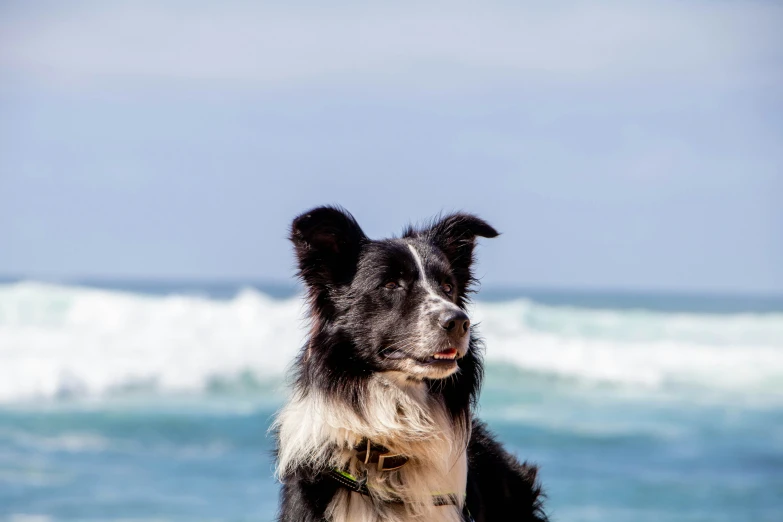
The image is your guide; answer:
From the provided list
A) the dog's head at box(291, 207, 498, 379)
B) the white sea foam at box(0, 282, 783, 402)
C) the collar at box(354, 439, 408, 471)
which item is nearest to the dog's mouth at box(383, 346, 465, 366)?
the dog's head at box(291, 207, 498, 379)

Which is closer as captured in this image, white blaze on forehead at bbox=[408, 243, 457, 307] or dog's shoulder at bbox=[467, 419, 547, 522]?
white blaze on forehead at bbox=[408, 243, 457, 307]

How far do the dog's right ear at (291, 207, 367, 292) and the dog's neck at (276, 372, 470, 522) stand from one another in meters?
0.52

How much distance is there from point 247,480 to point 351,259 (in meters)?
8.02

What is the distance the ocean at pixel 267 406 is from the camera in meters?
11.1

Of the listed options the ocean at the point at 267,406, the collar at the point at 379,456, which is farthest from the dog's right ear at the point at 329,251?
the collar at the point at 379,456

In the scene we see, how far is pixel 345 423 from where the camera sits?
4066 millimetres

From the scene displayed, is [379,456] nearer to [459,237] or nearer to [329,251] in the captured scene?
[329,251]

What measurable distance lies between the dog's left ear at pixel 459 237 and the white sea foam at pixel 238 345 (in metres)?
12.2

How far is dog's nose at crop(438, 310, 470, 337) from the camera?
403 centimetres

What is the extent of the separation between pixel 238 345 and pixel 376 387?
1671 centimetres

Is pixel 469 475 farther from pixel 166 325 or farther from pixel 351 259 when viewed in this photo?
pixel 166 325

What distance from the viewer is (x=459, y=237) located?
4715 mm

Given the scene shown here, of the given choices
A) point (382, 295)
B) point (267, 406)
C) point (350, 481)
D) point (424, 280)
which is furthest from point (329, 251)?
point (267, 406)

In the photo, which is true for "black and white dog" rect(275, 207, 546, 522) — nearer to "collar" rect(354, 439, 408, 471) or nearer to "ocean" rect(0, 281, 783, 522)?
"collar" rect(354, 439, 408, 471)
